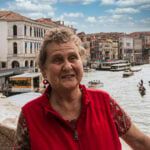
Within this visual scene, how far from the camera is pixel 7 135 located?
1.95m

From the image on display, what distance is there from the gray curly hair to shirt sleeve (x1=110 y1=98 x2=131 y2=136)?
169mm

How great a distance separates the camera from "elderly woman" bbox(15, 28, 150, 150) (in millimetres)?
1067

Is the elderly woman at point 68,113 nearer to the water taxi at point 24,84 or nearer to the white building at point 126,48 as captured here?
the water taxi at point 24,84

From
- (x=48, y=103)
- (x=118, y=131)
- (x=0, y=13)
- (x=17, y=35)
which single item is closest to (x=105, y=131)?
(x=118, y=131)

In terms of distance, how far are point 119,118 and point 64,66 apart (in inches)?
8.0

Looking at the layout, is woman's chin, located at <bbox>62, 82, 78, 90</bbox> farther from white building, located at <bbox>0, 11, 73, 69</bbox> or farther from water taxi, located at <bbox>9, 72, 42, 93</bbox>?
white building, located at <bbox>0, 11, 73, 69</bbox>

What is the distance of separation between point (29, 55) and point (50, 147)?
29362mm

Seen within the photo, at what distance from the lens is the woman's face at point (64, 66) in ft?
3.68

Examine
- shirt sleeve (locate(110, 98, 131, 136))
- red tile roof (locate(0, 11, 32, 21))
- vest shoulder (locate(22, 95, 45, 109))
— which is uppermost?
red tile roof (locate(0, 11, 32, 21))

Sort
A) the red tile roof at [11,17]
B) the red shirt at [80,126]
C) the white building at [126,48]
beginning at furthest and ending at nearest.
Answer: the white building at [126,48]
the red tile roof at [11,17]
the red shirt at [80,126]

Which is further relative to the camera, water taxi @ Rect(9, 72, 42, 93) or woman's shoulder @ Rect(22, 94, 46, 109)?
water taxi @ Rect(9, 72, 42, 93)

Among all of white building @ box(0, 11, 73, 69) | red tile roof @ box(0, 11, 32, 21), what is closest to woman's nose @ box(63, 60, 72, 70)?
white building @ box(0, 11, 73, 69)

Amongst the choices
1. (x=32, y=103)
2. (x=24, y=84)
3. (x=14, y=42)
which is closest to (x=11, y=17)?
(x=14, y=42)

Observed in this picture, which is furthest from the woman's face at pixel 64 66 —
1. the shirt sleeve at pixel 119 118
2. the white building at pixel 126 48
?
the white building at pixel 126 48
